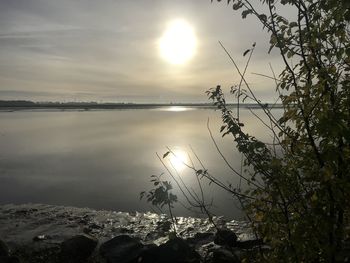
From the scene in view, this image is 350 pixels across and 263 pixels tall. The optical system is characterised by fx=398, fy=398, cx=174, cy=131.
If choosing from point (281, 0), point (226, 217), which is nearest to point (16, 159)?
point (226, 217)

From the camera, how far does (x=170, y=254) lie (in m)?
11.5

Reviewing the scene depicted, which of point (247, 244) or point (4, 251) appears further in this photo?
point (247, 244)

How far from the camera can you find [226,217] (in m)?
16.3

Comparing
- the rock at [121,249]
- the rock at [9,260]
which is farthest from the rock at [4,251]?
the rock at [121,249]

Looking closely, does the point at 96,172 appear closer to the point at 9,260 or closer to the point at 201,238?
the point at 201,238

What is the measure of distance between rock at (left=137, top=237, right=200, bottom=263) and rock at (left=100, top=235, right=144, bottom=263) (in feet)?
1.17

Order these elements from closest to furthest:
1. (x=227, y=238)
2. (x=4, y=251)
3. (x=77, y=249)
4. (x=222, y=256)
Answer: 1. (x=222, y=256)
2. (x=4, y=251)
3. (x=77, y=249)
4. (x=227, y=238)

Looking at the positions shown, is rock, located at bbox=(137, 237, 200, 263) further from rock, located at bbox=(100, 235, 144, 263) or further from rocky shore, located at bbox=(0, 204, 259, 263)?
rock, located at bbox=(100, 235, 144, 263)

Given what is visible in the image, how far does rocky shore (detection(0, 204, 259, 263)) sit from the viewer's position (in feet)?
38.7

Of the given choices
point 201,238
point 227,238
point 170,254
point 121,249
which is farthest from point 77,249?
point 227,238

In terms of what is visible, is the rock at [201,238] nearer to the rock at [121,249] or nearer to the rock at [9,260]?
the rock at [121,249]

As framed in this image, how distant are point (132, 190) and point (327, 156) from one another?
1766 cm

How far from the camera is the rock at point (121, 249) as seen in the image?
11.9 m

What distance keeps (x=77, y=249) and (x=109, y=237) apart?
7.68ft
